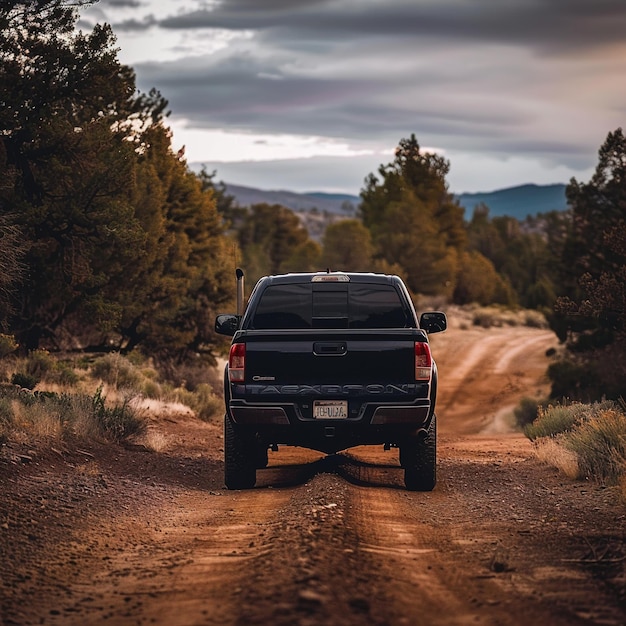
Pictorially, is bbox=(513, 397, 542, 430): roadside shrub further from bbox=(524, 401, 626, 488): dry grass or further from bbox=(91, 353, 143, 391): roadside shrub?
bbox=(524, 401, 626, 488): dry grass

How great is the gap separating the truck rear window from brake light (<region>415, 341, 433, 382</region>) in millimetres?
692

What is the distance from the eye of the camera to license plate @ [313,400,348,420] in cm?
1062

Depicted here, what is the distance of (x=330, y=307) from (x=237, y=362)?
1.35 m

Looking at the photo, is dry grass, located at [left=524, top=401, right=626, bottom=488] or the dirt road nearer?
the dirt road

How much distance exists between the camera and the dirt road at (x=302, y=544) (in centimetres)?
607

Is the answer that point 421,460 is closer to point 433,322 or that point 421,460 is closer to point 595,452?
point 433,322

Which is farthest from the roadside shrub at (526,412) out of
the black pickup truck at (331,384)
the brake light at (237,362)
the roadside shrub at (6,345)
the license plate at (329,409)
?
the brake light at (237,362)

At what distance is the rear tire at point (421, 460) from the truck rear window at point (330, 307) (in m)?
1.31

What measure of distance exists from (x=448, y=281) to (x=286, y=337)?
2754 inches

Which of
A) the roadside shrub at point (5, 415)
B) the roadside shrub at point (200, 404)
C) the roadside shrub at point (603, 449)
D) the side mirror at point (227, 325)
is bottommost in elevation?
the roadside shrub at point (200, 404)

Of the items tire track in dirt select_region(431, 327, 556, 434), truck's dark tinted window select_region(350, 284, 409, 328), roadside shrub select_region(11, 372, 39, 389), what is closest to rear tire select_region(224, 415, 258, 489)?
truck's dark tinted window select_region(350, 284, 409, 328)

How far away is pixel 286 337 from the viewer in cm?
1054

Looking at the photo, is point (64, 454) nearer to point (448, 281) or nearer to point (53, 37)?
point (53, 37)

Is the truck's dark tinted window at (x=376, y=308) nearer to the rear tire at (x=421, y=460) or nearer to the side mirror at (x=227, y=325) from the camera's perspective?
the rear tire at (x=421, y=460)
